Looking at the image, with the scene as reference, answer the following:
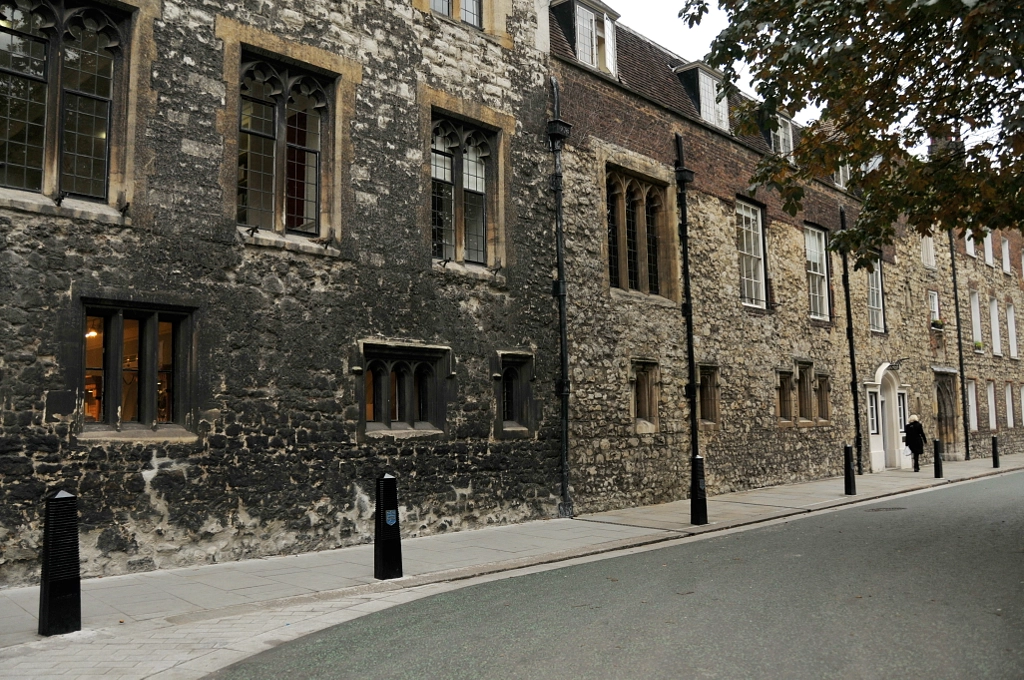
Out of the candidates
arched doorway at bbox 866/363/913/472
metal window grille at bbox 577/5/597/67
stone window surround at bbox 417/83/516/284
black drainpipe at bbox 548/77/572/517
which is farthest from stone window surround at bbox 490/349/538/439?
arched doorway at bbox 866/363/913/472

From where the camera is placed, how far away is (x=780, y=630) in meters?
6.03

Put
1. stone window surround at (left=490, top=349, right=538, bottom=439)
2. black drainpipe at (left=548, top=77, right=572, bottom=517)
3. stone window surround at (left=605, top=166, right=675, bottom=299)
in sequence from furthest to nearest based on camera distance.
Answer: stone window surround at (left=605, top=166, right=675, bottom=299) → black drainpipe at (left=548, top=77, right=572, bottom=517) → stone window surround at (left=490, top=349, right=538, bottom=439)

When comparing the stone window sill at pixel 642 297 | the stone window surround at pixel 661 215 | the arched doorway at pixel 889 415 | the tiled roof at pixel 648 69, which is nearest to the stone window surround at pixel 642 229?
the stone window surround at pixel 661 215

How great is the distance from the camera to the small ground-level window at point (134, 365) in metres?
9.17

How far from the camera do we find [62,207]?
28.9ft

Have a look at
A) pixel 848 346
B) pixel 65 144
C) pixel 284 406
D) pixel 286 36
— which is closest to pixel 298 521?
pixel 284 406

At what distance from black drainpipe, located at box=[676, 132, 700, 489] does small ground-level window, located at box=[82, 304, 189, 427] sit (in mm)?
8244

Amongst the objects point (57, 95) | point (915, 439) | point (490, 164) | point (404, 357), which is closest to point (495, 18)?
point (490, 164)

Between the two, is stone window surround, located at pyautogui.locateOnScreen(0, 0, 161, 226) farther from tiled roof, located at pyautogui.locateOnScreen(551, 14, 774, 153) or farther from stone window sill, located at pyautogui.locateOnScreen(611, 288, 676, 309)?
stone window sill, located at pyautogui.locateOnScreen(611, 288, 676, 309)

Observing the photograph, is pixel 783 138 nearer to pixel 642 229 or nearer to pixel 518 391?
pixel 642 229

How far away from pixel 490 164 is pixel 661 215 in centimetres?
500

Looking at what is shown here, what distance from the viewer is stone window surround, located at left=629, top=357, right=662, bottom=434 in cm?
1595

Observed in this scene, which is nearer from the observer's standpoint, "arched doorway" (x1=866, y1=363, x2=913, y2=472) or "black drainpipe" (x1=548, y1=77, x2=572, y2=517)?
"black drainpipe" (x1=548, y1=77, x2=572, y2=517)

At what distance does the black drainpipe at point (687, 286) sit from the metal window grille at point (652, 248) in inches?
20.2
